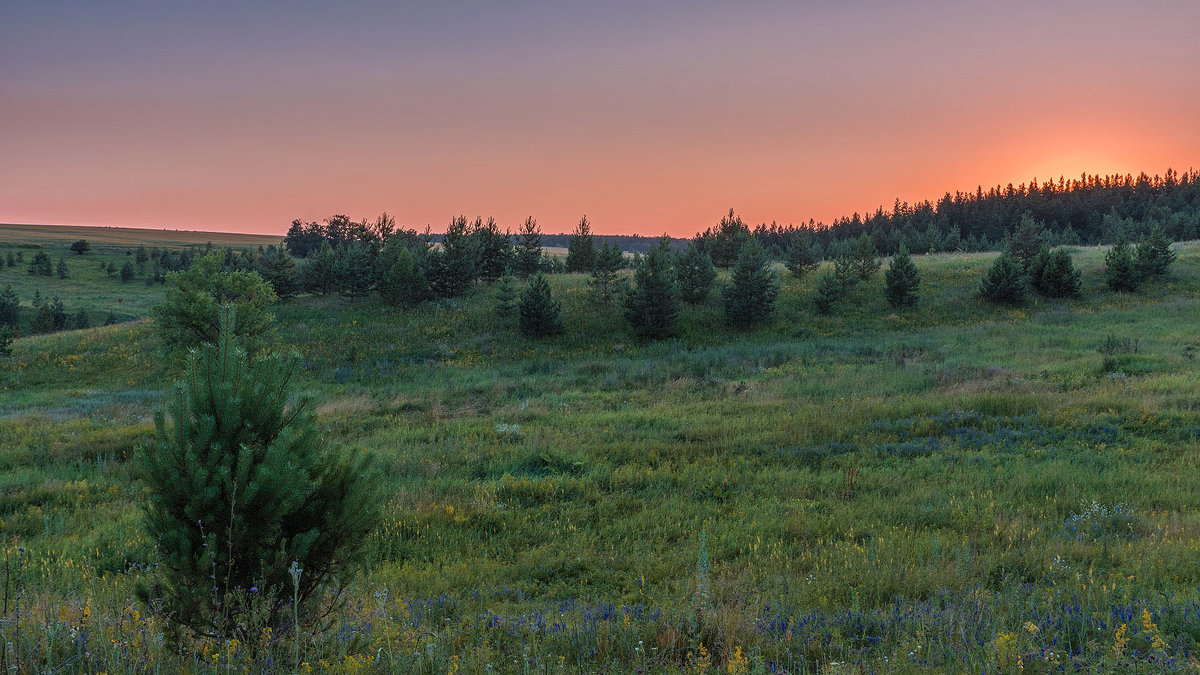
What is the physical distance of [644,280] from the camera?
109 feet

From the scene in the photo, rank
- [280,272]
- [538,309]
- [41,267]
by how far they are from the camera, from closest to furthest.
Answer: [538,309] < [280,272] < [41,267]

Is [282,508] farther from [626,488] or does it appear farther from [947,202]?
[947,202]

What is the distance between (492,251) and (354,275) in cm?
1035

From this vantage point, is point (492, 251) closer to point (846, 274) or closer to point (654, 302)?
point (654, 302)

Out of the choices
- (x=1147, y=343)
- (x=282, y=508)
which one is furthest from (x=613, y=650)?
(x=1147, y=343)

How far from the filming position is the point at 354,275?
44000mm

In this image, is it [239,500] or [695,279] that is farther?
[695,279]

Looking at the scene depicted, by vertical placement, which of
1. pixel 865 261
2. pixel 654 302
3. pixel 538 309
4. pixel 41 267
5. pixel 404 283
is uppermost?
pixel 41 267

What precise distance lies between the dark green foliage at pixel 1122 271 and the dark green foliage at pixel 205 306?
48657 mm

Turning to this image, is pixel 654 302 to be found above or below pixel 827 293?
below

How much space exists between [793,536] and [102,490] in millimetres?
10888

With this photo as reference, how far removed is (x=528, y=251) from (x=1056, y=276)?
119 feet

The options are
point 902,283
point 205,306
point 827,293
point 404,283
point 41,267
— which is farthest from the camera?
point 41,267

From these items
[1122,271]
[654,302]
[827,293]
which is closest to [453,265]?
[654,302]
